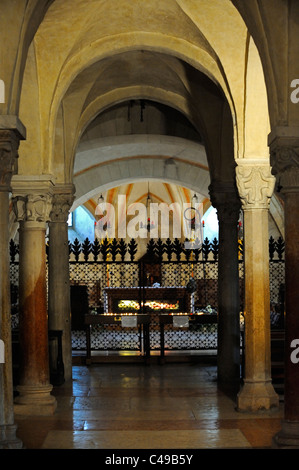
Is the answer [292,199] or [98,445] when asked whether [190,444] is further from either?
[292,199]

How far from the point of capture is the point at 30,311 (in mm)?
8562

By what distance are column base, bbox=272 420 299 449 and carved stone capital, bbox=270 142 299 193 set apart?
78.5 inches

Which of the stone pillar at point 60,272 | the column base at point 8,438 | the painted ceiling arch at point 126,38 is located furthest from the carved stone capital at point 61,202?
the column base at point 8,438

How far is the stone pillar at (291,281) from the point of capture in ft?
19.7

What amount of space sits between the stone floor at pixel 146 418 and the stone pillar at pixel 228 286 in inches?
17.1

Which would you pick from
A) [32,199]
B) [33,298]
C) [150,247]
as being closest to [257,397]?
[33,298]

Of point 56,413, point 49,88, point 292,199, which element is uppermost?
point 49,88

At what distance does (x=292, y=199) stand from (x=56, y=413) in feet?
14.1

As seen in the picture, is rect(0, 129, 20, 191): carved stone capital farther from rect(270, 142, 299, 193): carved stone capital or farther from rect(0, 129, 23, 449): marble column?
rect(270, 142, 299, 193): carved stone capital

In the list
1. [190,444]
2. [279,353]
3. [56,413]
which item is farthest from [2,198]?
[279,353]
